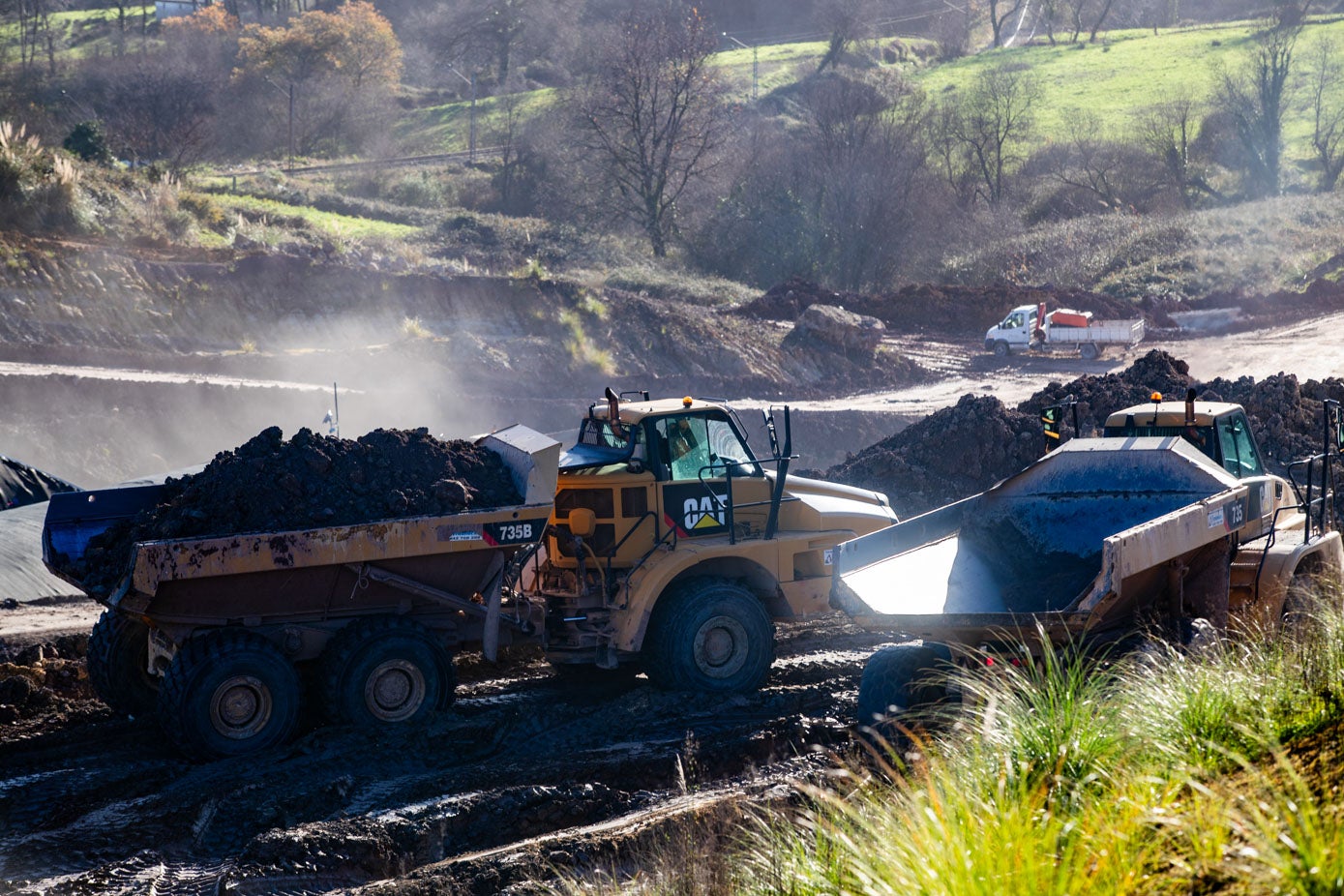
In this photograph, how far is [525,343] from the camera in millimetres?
28906

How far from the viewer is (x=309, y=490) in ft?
32.0

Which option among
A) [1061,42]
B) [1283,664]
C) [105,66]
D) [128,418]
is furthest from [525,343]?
[1061,42]

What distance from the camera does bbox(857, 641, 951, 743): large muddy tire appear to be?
8.62 metres

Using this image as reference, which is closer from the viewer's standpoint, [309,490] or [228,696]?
[228,696]

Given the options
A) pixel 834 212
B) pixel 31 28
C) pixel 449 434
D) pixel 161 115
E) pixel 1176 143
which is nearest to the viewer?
pixel 449 434

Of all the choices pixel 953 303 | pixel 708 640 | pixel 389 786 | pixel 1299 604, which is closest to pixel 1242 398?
pixel 1299 604

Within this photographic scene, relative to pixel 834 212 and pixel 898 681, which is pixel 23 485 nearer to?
pixel 898 681

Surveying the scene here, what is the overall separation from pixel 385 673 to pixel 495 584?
3.72 ft

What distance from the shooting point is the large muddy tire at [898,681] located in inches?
340

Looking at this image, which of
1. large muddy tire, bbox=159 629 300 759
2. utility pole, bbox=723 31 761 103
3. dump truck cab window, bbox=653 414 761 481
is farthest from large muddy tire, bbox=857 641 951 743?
utility pole, bbox=723 31 761 103

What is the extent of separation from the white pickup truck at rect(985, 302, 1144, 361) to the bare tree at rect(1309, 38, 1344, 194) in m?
25.9

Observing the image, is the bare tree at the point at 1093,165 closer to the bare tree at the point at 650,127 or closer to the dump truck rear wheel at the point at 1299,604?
the bare tree at the point at 650,127

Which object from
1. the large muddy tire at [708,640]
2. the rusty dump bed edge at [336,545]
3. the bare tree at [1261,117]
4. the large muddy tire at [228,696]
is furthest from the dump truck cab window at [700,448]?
the bare tree at [1261,117]

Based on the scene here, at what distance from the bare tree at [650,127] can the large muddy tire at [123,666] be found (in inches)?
1461
